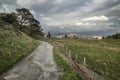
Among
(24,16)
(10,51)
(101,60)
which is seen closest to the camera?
(10,51)

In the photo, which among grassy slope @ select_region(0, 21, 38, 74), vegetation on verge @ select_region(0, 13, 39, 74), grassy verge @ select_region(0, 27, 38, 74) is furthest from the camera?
vegetation on verge @ select_region(0, 13, 39, 74)

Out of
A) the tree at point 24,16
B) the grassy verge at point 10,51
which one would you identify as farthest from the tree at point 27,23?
the grassy verge at point 10,51

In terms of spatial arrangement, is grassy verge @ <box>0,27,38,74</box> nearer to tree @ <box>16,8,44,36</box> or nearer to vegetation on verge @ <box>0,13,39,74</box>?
vegetation on verge @ <box>0,13,39,74</box>

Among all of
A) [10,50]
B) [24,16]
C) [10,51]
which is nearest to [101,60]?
[10,51]

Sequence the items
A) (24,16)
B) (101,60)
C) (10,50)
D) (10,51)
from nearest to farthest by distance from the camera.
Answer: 1. (10,51)
2. (10,50)
3. (101,60)
4. (24,16)

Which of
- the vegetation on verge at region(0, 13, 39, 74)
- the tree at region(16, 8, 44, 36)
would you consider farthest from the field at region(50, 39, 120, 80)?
the tree at region(16, 8, 44, 36)

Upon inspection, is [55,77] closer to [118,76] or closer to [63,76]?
[63,76]

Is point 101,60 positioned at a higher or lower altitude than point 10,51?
lower

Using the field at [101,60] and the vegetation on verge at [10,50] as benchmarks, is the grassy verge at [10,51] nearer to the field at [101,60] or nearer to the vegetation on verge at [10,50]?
the vegetation on verge at [10,50]

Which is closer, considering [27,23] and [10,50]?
[10,50]

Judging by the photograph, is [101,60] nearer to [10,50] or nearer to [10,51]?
[10,51]

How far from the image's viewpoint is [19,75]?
14125 millimetres

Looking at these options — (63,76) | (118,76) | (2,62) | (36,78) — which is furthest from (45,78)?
(118,76)

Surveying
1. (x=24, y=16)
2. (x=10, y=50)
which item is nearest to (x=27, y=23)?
(x=24, y=16)
